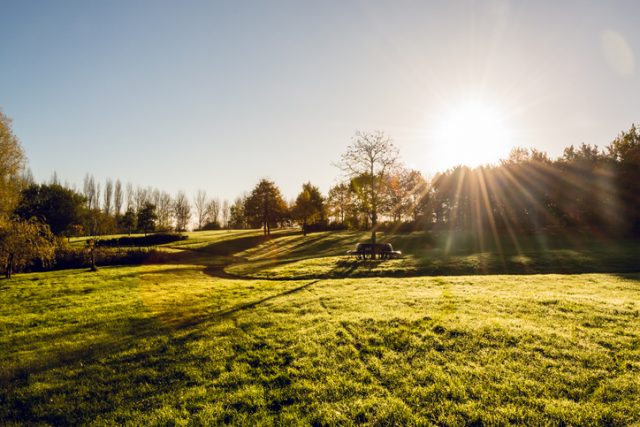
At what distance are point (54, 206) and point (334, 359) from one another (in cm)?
7942

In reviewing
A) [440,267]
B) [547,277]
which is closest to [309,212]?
[440,267]

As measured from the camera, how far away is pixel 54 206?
63.6 metres

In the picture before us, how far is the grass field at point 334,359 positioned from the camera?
6.18m

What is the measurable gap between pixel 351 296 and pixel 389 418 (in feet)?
33.7

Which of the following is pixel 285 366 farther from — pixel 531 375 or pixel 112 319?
pixel 112 319

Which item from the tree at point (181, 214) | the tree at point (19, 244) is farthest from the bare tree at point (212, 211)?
the tree at point (19, 244)

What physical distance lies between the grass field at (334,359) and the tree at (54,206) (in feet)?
200

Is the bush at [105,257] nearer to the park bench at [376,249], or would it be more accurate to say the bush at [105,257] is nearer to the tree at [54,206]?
the park bench at [376,249]

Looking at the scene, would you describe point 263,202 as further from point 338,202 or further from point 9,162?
point 9,162

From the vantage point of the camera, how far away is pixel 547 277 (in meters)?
20.3

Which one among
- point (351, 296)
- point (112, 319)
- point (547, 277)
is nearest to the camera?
point (112, 319)

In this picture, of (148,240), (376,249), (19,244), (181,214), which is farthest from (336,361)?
(181,214)

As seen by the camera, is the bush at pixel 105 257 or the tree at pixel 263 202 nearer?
the bush at pixel 105 257

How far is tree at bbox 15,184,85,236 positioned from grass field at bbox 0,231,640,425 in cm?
6081
